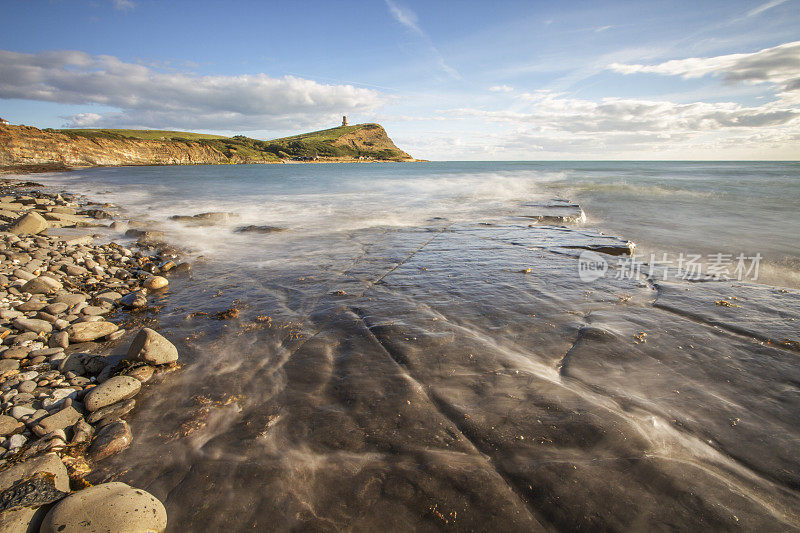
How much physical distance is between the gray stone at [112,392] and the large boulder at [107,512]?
1421mm

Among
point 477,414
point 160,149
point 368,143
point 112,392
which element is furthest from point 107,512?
point 368,143

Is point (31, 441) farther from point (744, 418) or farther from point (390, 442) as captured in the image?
point (744, 418)

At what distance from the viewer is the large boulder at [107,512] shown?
2.31 m

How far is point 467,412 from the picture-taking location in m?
3.49

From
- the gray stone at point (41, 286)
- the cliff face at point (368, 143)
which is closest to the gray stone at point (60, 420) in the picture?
the gray stone at point (41, 286)

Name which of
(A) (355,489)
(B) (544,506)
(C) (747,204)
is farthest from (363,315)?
(C) (747,204)

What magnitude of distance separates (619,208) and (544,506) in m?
20.7

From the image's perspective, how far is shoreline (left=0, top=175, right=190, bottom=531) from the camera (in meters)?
2.52

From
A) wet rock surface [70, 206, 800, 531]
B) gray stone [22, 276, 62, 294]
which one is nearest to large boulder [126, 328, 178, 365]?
wet rock surface [70, 206, 800, 531]

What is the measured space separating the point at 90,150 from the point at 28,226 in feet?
312

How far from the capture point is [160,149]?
100 metres

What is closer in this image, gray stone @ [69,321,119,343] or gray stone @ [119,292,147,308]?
gray stone @ [69,321,119,343]

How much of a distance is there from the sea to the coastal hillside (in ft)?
282

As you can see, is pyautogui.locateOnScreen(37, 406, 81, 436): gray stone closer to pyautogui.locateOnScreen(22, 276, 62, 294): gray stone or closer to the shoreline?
the shoreline
